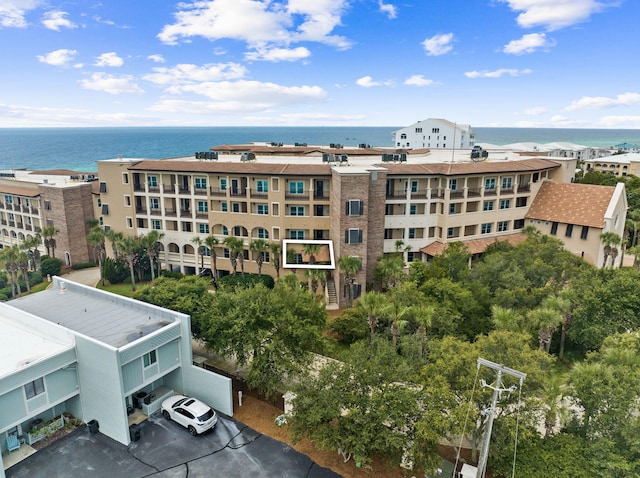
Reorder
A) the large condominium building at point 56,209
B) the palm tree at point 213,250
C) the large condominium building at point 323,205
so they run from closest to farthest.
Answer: the large condominium building at point 323,205, the palm tree at point 213,250, the large condominium building at point 56,209

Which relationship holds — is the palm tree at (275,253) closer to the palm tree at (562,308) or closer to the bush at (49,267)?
the palm tree at (562,308)

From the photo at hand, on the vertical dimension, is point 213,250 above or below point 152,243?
below

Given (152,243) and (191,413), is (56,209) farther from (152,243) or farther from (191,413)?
(191,413)

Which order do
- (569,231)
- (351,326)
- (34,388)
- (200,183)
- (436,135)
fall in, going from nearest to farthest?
(34,388) → (351,326) → (569,231) → (200,183) → (436,135)

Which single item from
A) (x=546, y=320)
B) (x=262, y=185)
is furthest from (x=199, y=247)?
(x=546, y=320)

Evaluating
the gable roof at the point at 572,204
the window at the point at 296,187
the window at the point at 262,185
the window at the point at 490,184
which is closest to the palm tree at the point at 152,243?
the window at the point at 262,185

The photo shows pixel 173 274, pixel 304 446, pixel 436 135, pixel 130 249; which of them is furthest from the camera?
pixel 436 135
